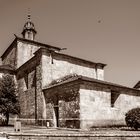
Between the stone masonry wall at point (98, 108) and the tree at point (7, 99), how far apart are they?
7.61 m

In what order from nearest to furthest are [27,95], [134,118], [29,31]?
[134,118], [27,95], [29,31]

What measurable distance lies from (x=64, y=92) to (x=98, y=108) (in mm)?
3245

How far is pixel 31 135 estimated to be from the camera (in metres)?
12.2

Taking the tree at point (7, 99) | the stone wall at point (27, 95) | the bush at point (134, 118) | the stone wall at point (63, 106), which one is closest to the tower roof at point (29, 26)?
the stone wall at point (27, 95)

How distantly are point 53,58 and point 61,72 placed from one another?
5.80ft

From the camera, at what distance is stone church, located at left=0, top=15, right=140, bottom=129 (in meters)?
19.0

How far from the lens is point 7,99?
22.5m

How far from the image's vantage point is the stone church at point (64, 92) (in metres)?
19.0

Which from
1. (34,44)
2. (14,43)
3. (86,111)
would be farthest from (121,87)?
(14,43)

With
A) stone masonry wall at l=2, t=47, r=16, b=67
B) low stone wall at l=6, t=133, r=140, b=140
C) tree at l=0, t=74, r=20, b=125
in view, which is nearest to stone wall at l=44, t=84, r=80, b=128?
tree at l=0, t=74, r=20, b=125

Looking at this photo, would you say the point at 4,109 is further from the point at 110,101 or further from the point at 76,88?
the point at 110,101

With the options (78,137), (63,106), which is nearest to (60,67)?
(63,106)

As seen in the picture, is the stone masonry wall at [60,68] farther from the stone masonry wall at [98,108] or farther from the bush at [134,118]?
the bush at [134,118]

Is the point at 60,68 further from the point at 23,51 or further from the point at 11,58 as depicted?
the point at 11,58
